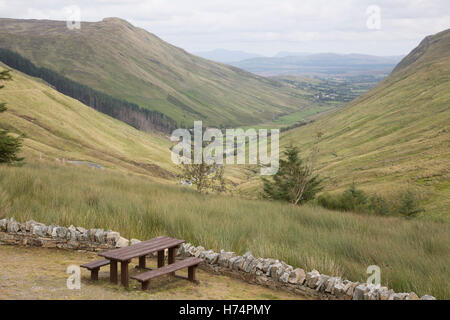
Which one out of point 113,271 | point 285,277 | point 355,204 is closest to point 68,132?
point 355,204

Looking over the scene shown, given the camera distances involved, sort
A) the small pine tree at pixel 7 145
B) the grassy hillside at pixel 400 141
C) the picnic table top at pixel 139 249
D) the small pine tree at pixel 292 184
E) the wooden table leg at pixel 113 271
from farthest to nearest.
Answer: the grassy hillside at pixel 400 141 → the small pine tree at pixel 292 184 → the small pine tree at pixel 7 145 → the wooden table leg at pixel 113 271 → the picnic table top at pixel 139 249

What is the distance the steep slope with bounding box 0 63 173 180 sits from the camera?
89.4m

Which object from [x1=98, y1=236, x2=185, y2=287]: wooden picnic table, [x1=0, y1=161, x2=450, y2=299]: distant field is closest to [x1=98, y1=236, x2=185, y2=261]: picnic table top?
[x1=98, y1=236, x2=185, y2=287]: wooden picnic table

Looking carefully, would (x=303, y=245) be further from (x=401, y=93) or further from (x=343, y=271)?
(x=401, y=93)

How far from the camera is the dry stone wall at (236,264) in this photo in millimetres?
7766

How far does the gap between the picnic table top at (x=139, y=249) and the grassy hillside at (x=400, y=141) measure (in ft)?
68.6

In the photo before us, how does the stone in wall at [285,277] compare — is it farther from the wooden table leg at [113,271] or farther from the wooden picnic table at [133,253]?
the wooden table leg at [113,271]

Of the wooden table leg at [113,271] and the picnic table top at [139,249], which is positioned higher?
the picnic table top at [139,249]

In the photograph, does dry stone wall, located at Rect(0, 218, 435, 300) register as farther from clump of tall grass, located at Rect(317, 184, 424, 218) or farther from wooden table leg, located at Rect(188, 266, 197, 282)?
clump of tall grass, located at Rect(317, 184, 424, 218)

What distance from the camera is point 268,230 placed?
39.4 ft

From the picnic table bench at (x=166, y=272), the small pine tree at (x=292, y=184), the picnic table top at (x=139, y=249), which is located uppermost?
the picnic table top at (x=139, y=249)

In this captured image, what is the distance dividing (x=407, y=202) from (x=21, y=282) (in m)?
30.3

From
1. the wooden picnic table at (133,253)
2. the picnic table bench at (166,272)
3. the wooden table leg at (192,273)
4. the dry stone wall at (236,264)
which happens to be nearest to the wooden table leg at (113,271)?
the wooden picnic table at (133,253)
